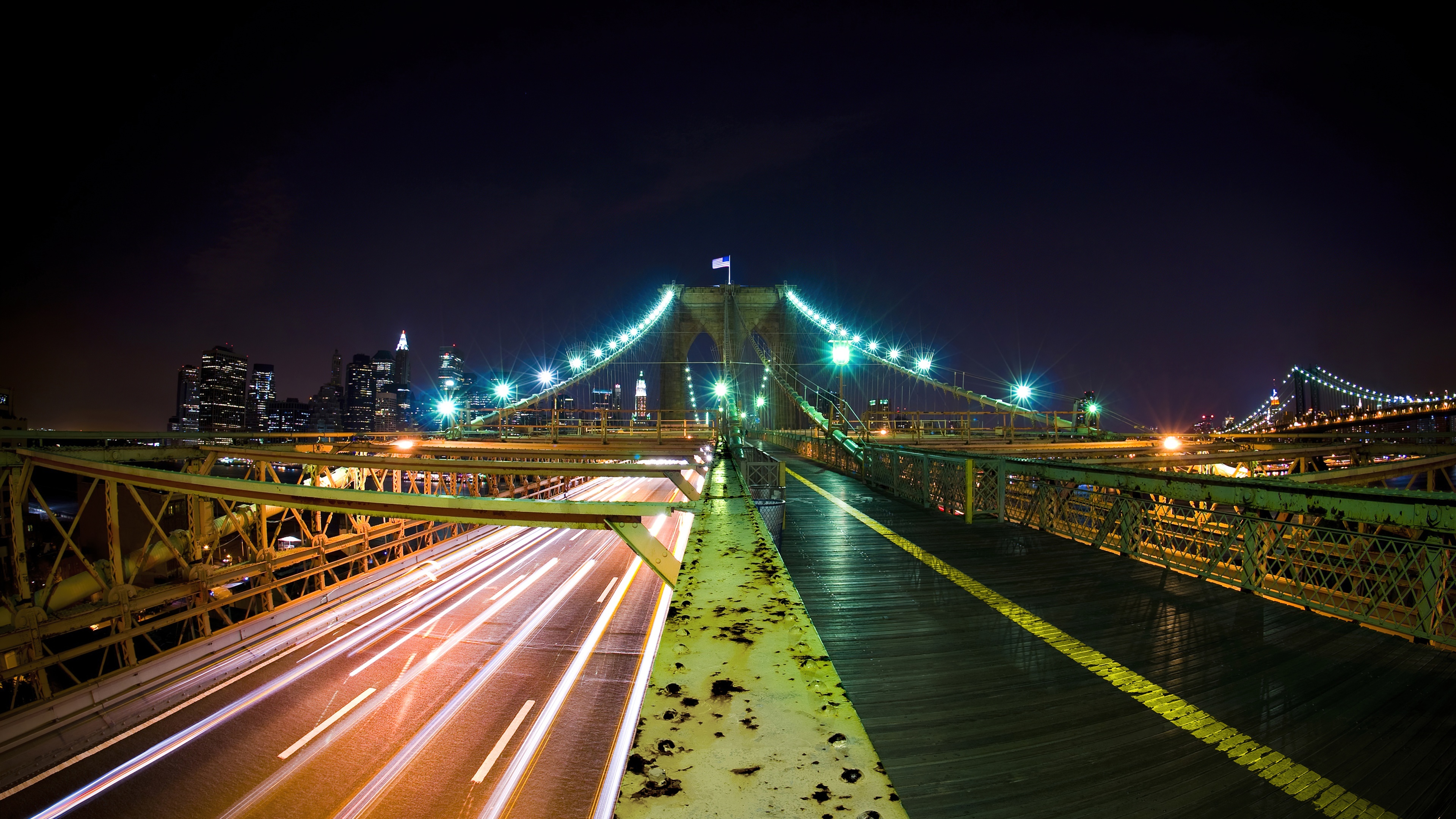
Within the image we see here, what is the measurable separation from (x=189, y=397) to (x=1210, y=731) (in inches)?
5330

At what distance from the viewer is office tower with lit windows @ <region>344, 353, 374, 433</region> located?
124m

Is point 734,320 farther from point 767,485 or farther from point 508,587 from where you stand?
A: point 767,485

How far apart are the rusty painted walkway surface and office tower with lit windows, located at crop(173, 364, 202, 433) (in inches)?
4983

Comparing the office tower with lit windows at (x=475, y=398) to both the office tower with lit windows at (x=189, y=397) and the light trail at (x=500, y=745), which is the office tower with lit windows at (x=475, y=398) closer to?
the light trail at (x=500, y=745)

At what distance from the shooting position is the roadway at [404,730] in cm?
608

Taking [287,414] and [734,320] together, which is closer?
[734,320]

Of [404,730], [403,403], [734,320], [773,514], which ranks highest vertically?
[734,320]

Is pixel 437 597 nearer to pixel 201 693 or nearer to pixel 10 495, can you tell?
pixel 201 693

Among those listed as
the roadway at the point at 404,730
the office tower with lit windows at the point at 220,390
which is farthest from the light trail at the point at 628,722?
the office tower with lit windows at the point at 220,390

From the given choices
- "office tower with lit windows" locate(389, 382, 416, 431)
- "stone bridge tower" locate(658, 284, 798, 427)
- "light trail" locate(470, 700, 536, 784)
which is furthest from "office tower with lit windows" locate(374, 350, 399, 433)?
"light trail" locate(470, 700, 536, 784)

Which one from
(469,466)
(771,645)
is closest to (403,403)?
(469,466)

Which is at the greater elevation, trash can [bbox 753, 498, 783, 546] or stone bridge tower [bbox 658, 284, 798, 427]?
stone bridge tower [bbox 658, 284, 798, 427]

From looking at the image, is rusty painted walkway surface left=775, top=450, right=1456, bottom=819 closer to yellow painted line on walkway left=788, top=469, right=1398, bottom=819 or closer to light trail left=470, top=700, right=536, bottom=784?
yellow painted line on walkway left=788, top=469, right=1398, bottom=819

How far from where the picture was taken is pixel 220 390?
9231 centimetres
